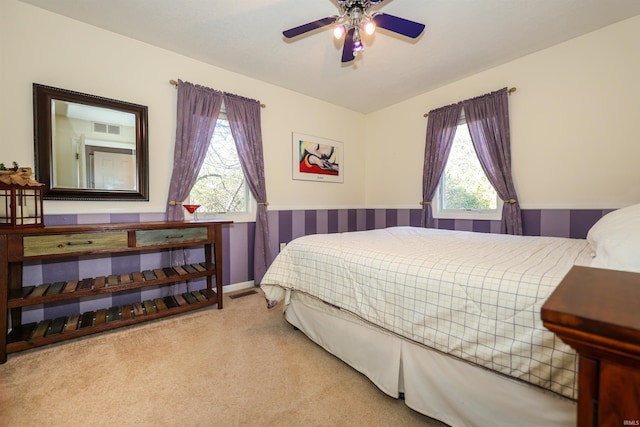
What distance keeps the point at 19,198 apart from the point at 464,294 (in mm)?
2785

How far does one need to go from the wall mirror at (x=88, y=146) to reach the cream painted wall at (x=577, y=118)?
3.67 meters

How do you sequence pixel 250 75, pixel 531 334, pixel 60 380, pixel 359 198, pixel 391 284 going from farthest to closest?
pixel 359 198, pixel 250 75, pixel 60 380, pixel 391 284, pixel 531 334

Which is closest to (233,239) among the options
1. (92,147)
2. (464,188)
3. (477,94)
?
(92,147)

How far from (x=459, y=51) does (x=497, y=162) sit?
4.02ft

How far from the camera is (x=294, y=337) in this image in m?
2.05

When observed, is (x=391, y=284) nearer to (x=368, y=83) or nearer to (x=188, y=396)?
(x=188, y=396)

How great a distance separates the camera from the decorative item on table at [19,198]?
173 cm

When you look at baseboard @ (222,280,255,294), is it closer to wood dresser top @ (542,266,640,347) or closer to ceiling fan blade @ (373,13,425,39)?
ceiling fan blade @ (373,13,425,39)

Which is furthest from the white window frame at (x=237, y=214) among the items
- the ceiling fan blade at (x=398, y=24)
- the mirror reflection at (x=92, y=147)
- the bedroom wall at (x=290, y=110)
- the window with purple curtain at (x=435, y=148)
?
the window with purple curtain at (x=435, y=148)

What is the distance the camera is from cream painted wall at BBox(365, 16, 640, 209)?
2248mm

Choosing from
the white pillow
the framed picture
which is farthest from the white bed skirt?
the framed picture

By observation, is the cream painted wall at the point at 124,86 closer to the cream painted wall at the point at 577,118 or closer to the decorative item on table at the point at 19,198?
the decorative item on table at the point at 19,198

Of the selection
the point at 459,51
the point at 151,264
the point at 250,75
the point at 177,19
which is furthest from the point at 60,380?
the point at 459,51

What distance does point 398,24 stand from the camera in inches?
70.4
